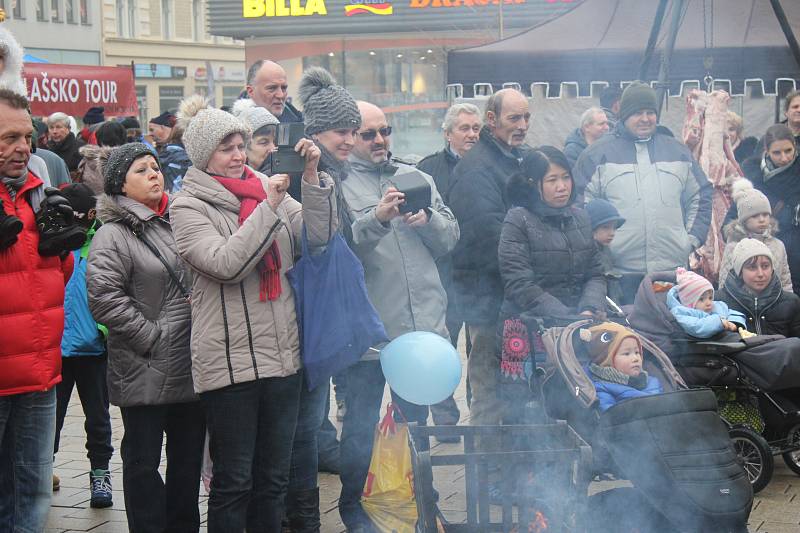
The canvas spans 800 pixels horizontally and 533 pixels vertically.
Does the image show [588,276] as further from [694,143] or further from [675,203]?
[694,143]

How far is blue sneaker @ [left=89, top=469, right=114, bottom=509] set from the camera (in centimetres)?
509

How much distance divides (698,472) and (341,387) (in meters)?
3.28

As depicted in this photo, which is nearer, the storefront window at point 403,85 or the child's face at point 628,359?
the child's face at point 628,359

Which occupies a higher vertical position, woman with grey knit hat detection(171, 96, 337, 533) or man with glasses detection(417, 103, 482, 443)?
man with glasses detection(417, 103, 482, 443)

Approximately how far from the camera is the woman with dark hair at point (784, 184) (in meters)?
6.83

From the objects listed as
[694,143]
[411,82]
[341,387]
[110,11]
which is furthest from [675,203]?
[110,11]

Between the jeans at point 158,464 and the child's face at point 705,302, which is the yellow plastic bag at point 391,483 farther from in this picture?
the child's face at point 705,302

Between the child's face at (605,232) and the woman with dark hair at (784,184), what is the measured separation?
6.58ft

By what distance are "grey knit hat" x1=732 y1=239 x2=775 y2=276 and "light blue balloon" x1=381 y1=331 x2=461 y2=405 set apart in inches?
85.5

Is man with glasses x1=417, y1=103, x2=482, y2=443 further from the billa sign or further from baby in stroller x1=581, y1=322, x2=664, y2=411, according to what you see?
the billa sign

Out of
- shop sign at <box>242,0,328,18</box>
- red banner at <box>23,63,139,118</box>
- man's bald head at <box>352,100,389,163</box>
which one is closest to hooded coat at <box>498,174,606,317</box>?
man's bald head at <box>352,100,389,163</box>

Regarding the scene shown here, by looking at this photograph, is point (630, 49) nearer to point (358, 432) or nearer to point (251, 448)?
point (358, 432)

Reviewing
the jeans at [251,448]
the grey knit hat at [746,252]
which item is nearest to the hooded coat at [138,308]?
the jeans at [251,448]

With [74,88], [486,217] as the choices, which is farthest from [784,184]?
[74,88]
